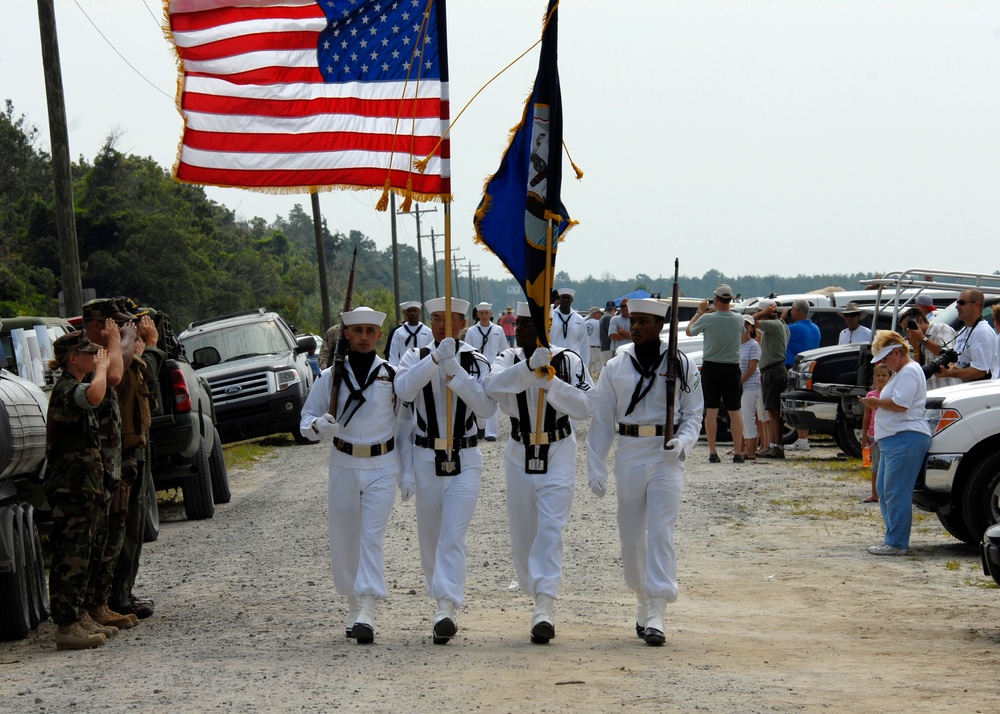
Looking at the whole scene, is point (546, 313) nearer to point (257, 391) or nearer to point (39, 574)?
point (39, 574)

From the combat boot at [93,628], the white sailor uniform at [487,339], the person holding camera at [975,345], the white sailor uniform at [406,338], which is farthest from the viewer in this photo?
the white sailor uniform at [487,339]

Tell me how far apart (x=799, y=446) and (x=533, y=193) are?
40.9 ft

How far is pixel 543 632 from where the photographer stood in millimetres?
8047

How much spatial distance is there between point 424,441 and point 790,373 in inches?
425

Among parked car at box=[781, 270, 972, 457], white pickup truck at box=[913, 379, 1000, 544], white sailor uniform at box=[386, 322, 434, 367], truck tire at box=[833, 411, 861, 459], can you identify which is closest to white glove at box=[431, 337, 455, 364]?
white pickup truck at box=[913, 379, 1000, 544]

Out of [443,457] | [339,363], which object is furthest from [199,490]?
[443,457]

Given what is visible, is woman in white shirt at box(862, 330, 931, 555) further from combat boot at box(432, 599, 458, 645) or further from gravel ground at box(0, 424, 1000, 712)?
combat boot at box(432, 599, 458, 645)

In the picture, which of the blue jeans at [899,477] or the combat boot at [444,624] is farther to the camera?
the blue jeans at [899,477]

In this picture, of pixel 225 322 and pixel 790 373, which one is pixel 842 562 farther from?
pixel 225 322

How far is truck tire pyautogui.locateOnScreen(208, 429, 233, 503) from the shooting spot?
15.5m

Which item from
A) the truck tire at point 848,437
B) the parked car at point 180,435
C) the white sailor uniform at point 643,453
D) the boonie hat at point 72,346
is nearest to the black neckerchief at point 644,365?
the white sailor uniform at point 643,453

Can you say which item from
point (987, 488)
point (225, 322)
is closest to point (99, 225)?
point (225, 322)

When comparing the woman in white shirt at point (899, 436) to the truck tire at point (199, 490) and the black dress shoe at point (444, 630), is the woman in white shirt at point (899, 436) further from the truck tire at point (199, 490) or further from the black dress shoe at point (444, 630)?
the truck tire at point (199, 490)

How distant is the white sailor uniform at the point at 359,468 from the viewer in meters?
8.45
